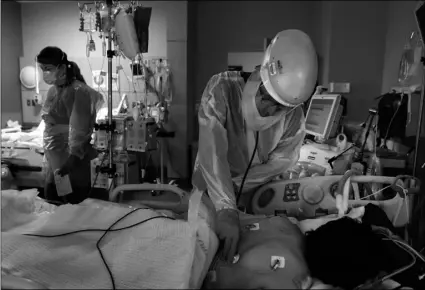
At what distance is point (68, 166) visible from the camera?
2785 millimetres

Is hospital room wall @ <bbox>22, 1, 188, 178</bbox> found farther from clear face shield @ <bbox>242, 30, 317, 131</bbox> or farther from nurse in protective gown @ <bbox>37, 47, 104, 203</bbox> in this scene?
clear face shield @ <bbox>242, 30, 317, 131</bbox>

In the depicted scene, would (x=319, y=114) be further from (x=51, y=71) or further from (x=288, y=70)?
(x=51, y=71)

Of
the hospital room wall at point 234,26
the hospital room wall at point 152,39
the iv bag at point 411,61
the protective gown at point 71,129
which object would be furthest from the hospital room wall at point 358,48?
the protective gown at point 71,129

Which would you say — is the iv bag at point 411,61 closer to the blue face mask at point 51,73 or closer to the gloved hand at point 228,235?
the gloved hand at point 228,235

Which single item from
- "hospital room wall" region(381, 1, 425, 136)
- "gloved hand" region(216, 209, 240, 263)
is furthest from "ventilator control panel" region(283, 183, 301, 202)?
"hospital room wall" region(381, 1, 425, 136)

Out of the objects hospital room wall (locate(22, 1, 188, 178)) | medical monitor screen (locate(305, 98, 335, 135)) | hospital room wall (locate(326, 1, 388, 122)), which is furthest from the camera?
hospital room wall (locate(22, 1, 188, 178))

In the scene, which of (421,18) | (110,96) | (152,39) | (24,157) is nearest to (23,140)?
(24,157)

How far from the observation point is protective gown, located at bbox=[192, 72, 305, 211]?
50.5 inches

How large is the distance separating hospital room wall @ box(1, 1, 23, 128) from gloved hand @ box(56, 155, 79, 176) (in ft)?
9.58

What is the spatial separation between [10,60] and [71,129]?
3414mm

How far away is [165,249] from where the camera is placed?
952 millimetres

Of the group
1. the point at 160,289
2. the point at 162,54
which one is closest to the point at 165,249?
the point at 160,289

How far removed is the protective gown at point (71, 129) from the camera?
2.68 meters

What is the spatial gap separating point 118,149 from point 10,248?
2290mm
